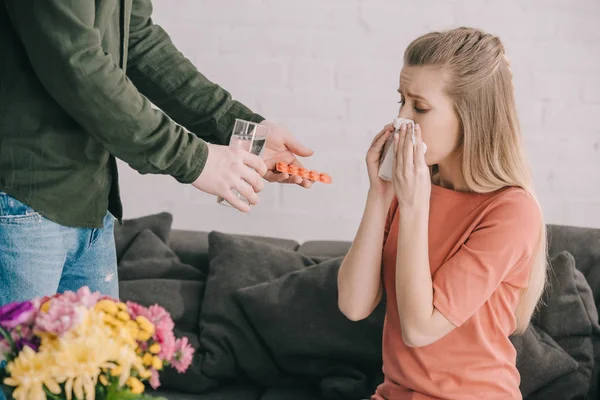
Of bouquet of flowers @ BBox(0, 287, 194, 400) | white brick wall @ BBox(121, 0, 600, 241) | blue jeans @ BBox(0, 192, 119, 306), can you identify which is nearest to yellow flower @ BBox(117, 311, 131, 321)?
bouquet of flowers @ BBox(0, 287, 194, 400)

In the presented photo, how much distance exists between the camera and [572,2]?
2.70 meters

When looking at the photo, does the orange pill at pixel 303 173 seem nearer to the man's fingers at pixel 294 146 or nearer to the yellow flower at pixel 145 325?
the man's fingers at pixel 294 146

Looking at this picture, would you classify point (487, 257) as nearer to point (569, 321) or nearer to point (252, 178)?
point (252, 178)

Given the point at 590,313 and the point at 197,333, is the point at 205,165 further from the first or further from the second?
the point at 590,313

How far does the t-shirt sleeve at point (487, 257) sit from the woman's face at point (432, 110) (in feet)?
0.49

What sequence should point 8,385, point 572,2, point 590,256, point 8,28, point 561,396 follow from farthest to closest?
point 572,2, point 590,256, point 561,396, point 8,28, point 8,385

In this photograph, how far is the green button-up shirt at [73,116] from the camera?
4.30 ft

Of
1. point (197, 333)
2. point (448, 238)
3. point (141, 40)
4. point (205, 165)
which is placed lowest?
A: point (197, 333)

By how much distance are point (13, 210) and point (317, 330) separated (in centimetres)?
111

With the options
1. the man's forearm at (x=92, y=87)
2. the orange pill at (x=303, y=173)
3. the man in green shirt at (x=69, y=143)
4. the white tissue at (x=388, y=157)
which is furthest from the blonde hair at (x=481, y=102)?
the man's forearm at (x=92, y=87)

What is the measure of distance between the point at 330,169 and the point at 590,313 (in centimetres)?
104

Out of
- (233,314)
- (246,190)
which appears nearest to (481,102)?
(246,190)

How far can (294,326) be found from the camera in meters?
2.31

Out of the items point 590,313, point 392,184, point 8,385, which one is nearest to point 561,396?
point 590,313
